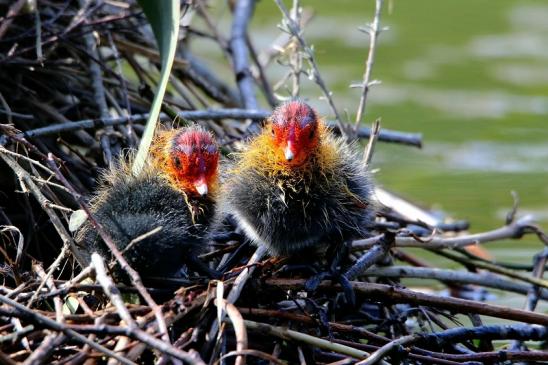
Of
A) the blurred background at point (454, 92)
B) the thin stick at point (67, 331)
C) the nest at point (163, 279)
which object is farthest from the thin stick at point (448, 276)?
the thin stick at point (67, 331)

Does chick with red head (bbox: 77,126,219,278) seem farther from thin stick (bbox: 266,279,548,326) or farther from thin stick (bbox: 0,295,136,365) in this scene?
thin stick (bbox: 0,295,136,365)

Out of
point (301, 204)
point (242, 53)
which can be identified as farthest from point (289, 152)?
point (242, 53)

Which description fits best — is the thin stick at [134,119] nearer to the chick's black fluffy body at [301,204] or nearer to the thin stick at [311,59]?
the thin stick at [311,59]

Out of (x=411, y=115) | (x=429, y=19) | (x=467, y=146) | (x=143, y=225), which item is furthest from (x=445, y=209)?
(x=429, y=19)

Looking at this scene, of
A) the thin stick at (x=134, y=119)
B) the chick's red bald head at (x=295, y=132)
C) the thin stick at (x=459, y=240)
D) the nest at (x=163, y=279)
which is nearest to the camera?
the nest at (x=163, y=279)

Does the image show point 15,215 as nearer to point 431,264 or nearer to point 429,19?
point 431,264

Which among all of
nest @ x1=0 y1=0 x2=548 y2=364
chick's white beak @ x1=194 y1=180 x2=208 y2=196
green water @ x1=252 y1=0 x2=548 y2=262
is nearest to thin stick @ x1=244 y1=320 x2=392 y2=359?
nest @ x1=0 y1=0 x2=548 y2=364
